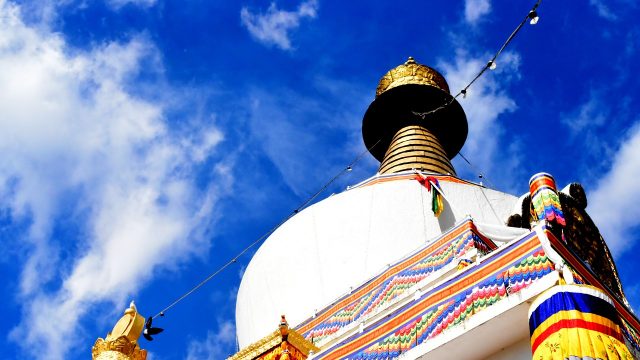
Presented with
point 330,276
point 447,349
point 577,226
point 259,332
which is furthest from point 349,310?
point 447,349

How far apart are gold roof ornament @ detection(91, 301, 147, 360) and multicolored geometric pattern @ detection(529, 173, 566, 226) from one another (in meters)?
5.19

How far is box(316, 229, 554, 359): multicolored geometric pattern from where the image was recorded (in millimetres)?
5957


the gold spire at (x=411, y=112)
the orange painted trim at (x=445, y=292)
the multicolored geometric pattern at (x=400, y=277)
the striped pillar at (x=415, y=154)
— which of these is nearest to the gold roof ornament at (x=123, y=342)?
the multicolored geometric pattern at (x=400, y=277)

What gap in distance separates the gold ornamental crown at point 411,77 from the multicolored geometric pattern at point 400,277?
8995mm

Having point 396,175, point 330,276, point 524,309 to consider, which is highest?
point 396,175

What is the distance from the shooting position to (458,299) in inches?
245

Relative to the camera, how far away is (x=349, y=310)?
9.97 m

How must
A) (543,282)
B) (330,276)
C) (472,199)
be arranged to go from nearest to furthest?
(543,282) < (330,276) < (472,199)

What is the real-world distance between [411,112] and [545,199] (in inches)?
405

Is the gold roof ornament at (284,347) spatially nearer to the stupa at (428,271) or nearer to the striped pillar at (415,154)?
the stupa at (428,271)

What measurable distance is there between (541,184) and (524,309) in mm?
2586

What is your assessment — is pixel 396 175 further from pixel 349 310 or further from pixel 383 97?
pixel 383 97

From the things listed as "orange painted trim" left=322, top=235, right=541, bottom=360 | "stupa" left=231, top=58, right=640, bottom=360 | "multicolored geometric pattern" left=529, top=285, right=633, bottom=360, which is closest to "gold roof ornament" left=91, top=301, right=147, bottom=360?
"stupa" left=231, top=58, right=640, bottom=360

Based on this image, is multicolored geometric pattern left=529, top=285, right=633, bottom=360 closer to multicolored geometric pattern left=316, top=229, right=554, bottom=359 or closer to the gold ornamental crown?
multicolored geometric pattern left=316, top=229, right=554, bottom=359
